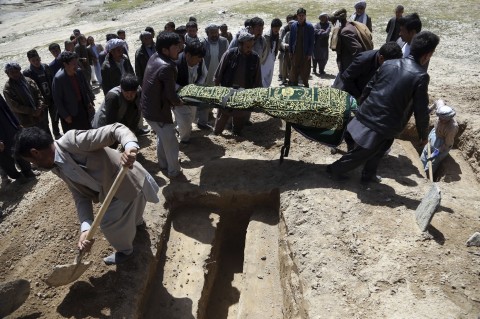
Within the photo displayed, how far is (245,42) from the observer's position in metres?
6.07

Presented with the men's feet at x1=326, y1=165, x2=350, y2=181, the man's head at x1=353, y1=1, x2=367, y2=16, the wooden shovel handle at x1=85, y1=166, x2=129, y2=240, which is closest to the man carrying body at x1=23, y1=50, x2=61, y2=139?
the wooden shovel handle at x1=85, y1=166, x2=129, y2=240

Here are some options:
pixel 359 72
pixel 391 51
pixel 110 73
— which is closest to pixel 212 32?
pixel 110 73

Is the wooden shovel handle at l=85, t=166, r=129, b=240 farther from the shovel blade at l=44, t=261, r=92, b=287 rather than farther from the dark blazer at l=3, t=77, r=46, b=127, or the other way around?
the dark blazer at l=3, t=77, r=46, b=127

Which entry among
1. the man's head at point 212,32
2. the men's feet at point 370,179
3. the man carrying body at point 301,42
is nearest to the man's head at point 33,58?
the man's head at point 212,32

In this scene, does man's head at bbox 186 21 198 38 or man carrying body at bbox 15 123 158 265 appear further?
man's head at bbox 186 21 198 38

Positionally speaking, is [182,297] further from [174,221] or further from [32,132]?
[32,132]

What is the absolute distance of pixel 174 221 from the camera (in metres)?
5.74

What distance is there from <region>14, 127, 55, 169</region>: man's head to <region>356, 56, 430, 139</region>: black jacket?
3682mm

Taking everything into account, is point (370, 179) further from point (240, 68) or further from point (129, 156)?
point (129, 156)

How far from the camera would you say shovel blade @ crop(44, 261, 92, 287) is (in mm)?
3596

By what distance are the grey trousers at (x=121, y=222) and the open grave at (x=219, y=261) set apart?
2.54ft

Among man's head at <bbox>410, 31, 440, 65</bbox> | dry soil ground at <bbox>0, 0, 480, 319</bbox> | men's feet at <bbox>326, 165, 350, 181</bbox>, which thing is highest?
man's head at <bbox>410, 31, 440, 65</bbox>

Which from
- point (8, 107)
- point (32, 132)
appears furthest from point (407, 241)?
point (8, 107)

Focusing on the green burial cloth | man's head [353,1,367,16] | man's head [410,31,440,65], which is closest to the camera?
man's head [410,31,440,65]
